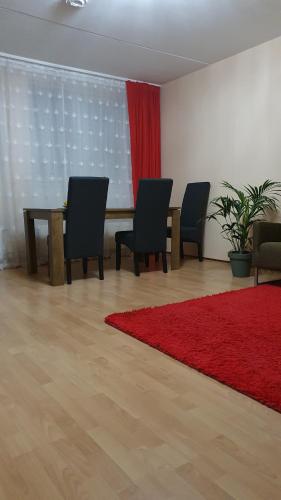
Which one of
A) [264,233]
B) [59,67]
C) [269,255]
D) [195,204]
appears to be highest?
[59,67]

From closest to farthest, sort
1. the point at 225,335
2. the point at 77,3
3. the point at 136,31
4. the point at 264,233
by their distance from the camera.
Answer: the point at 225,335, the point at 77,3, the point at 264,233, the point at 136,31

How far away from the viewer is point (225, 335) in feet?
6.56

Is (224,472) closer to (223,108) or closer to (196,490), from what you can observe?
(196,490)

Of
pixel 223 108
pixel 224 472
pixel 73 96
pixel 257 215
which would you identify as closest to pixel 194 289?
pixel 257 215

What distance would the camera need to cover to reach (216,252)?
466cm

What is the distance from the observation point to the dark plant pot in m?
3.68

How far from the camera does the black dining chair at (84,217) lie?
322cm

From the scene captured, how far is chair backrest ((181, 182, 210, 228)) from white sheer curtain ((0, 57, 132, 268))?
3.00ft

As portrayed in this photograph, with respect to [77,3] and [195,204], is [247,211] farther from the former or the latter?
[77,3]

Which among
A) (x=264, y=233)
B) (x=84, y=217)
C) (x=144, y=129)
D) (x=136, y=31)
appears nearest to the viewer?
(x=264, y=233)

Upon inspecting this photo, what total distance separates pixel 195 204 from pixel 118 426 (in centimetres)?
372

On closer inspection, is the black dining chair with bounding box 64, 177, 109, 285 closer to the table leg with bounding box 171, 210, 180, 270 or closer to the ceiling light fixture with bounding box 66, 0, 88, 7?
the table leg with bounding box 171, 210, 180, 270

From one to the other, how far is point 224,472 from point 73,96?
4.49 metres

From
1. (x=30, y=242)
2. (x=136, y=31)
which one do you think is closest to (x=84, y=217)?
(x=30, y=242)
